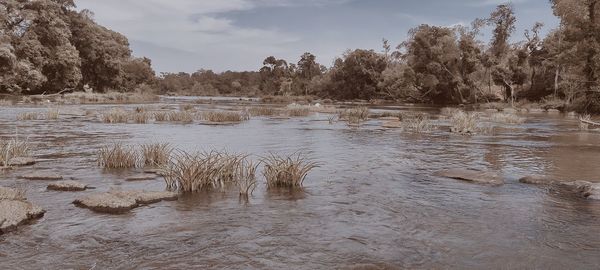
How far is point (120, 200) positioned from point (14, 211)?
197 centimetres

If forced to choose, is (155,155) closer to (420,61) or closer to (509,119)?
(509,119)

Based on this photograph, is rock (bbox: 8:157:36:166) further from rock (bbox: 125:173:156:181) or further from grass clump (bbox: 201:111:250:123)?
grass clump (bbox: 201:111:250:123)

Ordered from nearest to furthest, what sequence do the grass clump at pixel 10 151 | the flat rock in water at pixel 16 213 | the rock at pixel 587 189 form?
1. the flat rock in water at pixel 16 213
2. the rock at pixel 587 189
3. the grass clump at pixel 10 151

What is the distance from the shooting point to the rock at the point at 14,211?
8414mm

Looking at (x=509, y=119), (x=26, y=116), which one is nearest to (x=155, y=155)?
(x=26, y=116)

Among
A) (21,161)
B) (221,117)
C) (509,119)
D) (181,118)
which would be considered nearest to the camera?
(21,161)

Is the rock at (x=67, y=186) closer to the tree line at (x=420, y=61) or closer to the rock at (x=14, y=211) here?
the rock at (x=14, y=211)

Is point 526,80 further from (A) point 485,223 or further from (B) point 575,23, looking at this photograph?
(A) point 485,223

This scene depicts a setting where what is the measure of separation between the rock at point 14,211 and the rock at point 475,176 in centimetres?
1080

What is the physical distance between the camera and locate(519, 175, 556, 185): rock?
540 inches

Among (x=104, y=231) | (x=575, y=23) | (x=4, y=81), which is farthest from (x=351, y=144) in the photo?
(x=4, y=81)

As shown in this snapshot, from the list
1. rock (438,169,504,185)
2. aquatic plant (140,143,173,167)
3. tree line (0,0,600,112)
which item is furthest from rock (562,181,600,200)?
tree line (0,0,600,112)

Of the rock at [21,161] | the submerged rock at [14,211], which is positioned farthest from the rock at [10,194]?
the rock at [21,161]

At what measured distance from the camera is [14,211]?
8.81 m
